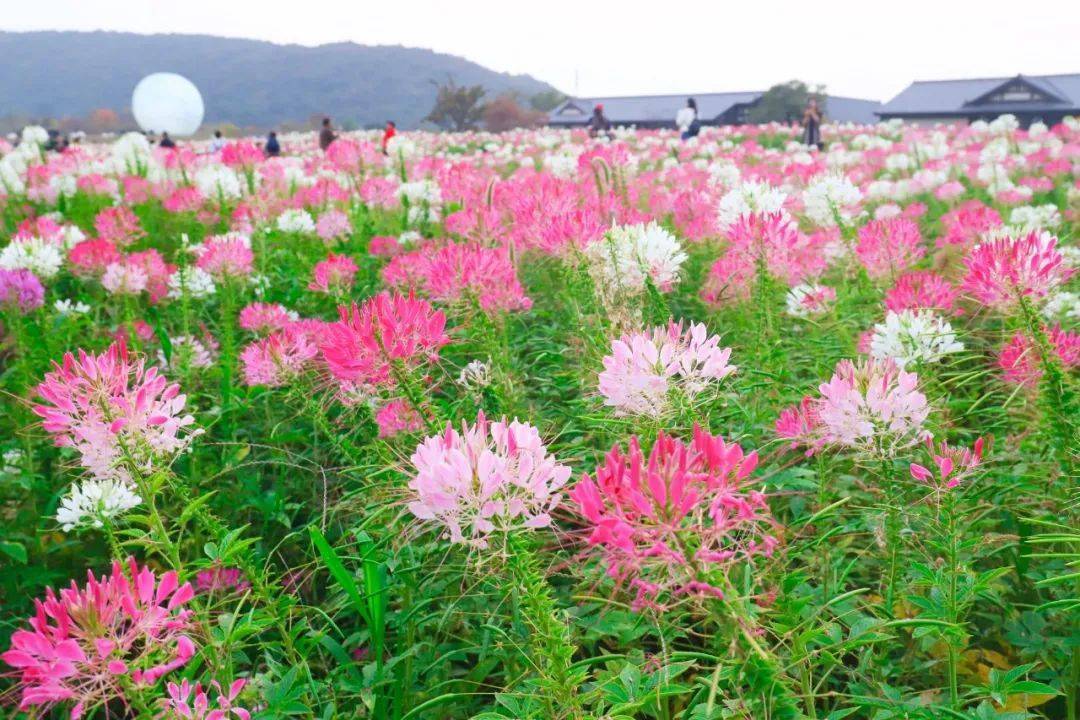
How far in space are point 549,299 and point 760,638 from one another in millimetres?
3241

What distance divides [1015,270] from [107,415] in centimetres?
200

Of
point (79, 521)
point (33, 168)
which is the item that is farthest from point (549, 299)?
point (33, 168)

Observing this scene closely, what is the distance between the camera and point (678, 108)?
4638 cm

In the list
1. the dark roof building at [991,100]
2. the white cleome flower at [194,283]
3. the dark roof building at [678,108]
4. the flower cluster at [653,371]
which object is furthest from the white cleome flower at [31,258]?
the dark roof building at [991,100]

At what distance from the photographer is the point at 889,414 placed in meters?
1.50

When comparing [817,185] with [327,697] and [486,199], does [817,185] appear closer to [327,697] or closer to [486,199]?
[486,199]

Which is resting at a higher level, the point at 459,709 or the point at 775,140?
the point at 775,140

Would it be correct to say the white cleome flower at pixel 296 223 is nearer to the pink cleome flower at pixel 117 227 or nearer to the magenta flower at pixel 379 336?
the pink cleome flower at pixel 117 227

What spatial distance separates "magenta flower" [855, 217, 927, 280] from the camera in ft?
10.1

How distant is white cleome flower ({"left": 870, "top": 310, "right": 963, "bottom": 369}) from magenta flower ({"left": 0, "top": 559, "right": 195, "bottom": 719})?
1806mm

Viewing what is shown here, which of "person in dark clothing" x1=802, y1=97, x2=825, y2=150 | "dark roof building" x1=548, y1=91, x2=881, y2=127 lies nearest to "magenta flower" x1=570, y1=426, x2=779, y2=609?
"person in dark clothing" x1=802, y1=97, x2=825, y2=150

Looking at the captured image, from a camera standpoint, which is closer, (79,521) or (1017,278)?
(1017,278)

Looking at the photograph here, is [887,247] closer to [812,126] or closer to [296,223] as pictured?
[296,223]

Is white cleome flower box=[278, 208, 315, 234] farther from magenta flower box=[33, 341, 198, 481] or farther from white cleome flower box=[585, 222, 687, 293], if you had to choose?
magenta flower box=[33, 341, 198, 481]
